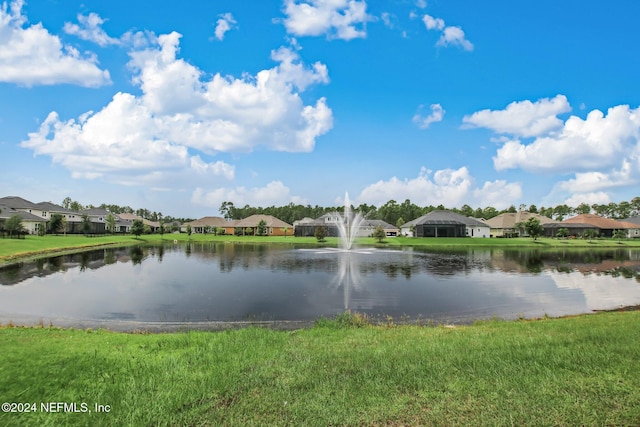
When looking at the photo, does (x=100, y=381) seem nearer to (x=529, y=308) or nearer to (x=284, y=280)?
(x=529, y=308)

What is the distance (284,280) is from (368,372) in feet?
56.7

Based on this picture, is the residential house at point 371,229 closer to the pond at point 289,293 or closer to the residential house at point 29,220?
the pond at point 289,293

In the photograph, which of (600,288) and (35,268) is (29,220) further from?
(600,288)

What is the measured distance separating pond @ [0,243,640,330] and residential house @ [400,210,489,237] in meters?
Result: 46.6

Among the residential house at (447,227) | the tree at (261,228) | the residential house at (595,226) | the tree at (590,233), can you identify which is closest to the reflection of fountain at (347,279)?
the residential house at (447,227)

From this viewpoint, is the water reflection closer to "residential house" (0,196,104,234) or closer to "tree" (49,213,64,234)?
"tree" (49,213,64,234)

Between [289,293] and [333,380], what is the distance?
13.4 m

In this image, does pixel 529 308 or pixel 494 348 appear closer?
pixel 494 348

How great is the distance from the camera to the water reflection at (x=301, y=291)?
1511 cm

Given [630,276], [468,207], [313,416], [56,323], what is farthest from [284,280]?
[468,207]

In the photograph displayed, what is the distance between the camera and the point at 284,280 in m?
23.0

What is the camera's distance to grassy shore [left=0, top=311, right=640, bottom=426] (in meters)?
4.57

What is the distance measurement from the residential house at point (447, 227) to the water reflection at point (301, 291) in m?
46.2

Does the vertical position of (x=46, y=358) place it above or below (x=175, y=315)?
above
